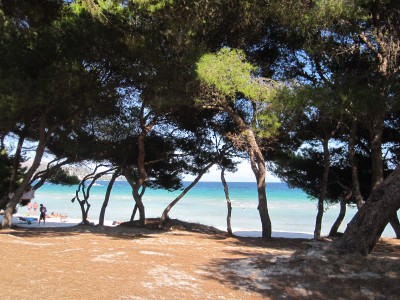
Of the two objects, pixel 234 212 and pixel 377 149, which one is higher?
pixel 377 149

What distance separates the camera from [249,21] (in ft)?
25.7

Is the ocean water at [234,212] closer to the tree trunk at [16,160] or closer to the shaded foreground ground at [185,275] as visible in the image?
the shaded foreground ground at [185,275]

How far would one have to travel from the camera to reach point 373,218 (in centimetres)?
469

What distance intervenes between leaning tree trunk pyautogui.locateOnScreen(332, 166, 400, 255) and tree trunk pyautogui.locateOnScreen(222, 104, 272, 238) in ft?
11.0

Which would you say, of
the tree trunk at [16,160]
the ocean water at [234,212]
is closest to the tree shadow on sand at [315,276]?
the tree trunk at [16,160]

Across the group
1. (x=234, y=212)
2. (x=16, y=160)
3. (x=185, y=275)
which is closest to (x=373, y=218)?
(x=185, y=275)

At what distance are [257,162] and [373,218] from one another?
3947 millimetres

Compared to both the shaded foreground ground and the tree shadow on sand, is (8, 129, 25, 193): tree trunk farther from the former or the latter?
the tree shadow on sand

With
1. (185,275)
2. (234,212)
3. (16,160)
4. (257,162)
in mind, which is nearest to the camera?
(185,275)

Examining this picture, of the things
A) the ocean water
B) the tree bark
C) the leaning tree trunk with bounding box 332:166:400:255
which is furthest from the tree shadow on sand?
the ocean water

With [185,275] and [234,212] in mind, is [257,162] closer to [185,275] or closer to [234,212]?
[185,275]

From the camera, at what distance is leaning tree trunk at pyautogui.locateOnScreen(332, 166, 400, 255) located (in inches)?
182

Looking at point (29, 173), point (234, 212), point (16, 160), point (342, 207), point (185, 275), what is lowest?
point (185, 275)

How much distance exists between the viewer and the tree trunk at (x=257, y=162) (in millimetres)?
7984
